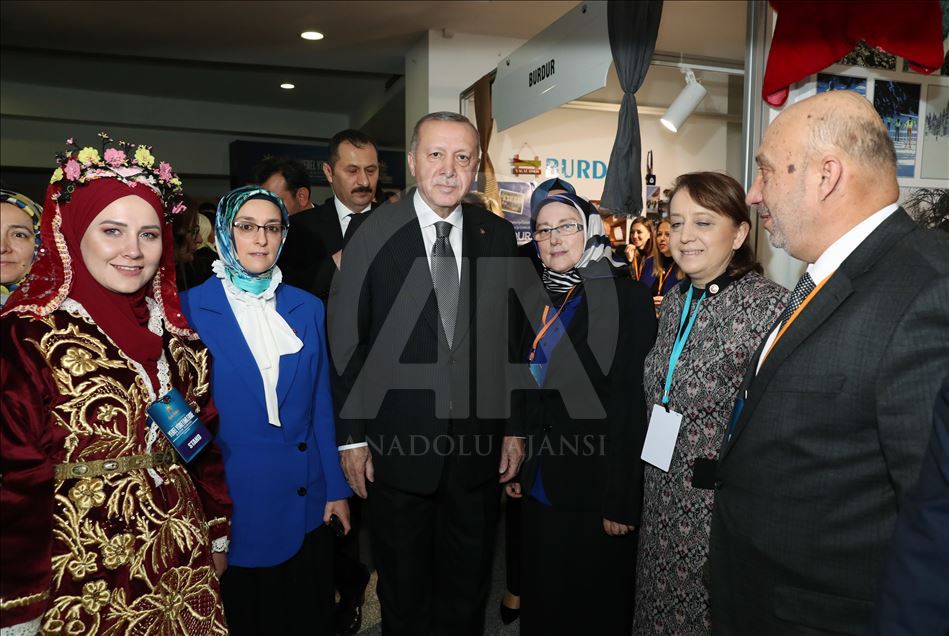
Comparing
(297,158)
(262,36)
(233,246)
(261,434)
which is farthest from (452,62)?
(261,434)

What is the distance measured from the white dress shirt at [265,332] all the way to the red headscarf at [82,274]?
0.45 m

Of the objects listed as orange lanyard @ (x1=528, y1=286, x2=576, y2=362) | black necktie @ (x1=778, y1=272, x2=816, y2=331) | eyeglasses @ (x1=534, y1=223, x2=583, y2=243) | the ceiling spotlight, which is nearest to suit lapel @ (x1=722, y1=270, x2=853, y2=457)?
black necktie @ (x1=778, y1=272, x2=816, y2=331)

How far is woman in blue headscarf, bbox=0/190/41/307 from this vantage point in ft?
6.22

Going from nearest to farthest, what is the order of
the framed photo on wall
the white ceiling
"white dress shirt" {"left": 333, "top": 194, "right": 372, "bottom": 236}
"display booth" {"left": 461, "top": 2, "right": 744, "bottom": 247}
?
the framed photo on wall → "white dress shirt" {"left": 333, "top": 194, "right": 372, "bottom": 236} → "display booth" {"left": 461, "top": 2, "right": 744, "bottom": 247} → the white ceiling

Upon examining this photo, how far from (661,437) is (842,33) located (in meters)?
1.80

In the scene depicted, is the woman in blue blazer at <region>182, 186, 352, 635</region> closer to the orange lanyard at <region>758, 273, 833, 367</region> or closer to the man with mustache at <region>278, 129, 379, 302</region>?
the man with mustache at <region>278, 129, 379, 302</region>

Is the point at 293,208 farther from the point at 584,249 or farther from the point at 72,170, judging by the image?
the point at 72,170

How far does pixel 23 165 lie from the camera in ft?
30.0

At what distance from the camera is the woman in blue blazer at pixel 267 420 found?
1.93 metres

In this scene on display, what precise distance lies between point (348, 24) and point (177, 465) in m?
5.29

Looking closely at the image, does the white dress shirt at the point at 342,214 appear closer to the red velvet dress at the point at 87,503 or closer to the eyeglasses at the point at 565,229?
the eyeglasses at the point at 565,229

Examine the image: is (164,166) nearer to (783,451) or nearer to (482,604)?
(783,451)

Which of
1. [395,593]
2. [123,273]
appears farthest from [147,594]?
[395,593]

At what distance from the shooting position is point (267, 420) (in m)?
1.95
